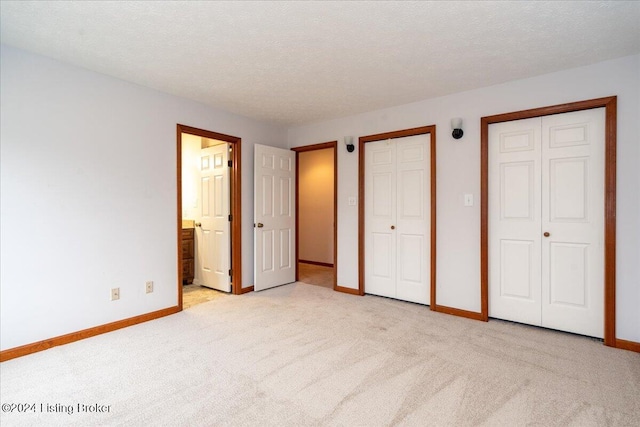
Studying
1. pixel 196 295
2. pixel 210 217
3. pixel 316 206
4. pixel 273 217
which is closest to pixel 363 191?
pixel 273 217

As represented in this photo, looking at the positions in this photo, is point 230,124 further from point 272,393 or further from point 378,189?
point 272,393

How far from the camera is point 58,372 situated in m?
2.29

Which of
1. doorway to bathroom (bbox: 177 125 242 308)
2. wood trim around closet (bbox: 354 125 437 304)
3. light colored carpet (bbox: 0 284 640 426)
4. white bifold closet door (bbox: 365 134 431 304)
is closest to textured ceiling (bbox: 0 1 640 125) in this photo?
wood trim around closet (bbox: 354 125 437 304)

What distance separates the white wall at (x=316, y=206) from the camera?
659 centimetres

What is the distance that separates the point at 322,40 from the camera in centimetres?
238

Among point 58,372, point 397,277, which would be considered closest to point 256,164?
point 397,277

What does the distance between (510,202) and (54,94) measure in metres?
4.16

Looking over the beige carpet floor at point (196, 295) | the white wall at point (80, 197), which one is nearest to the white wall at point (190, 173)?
the beige carpet floor at point (196, 295)

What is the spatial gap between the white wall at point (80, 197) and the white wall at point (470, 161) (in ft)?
6.81

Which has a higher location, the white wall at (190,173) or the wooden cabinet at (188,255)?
the white wall at (190,173)

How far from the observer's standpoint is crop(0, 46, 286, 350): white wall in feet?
8.29

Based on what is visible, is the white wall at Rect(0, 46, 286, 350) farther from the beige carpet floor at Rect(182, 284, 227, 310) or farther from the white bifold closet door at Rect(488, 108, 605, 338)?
the white bifold closet door at Rect(488, 108, 605, 338)

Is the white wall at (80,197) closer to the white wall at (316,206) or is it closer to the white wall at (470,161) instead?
the white wall at (470,161)

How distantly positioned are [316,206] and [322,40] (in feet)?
15.0
